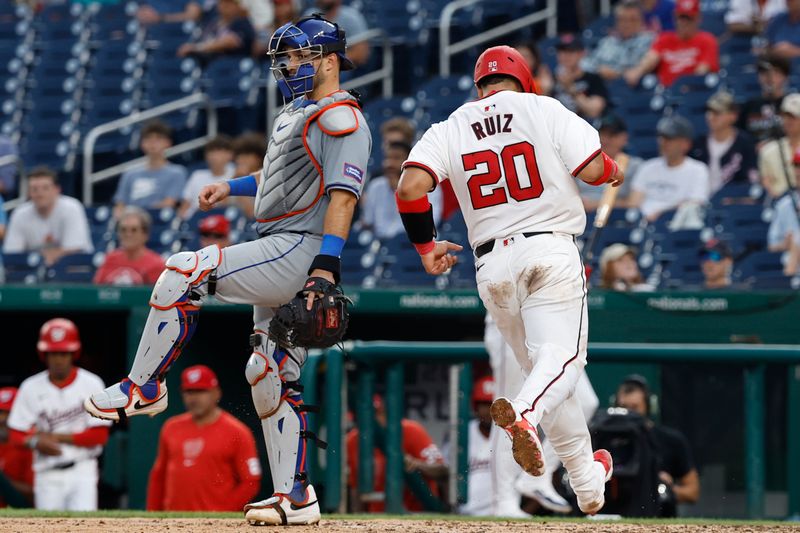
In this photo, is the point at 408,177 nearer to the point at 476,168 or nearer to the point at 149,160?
the point at 476,168

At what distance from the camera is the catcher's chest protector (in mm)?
5520

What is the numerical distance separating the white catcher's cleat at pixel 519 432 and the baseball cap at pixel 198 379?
3706 millimetres

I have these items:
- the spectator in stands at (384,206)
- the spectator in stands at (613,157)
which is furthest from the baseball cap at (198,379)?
the spectator in stands at (613,157)

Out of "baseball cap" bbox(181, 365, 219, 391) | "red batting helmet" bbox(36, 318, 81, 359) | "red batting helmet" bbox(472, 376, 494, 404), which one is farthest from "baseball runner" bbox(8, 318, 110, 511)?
"red batting helmet" bbox(472, 376, 494, 404)

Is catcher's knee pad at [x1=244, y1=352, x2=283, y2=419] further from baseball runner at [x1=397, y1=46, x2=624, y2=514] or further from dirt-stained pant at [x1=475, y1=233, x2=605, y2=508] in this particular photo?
dirt-stained pant at [x1=475, y1=233, x2=605, y2=508]

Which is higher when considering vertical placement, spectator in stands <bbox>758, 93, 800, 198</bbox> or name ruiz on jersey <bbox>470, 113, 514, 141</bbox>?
spectator in stands <bbox>758, 93, 800, 198</bbox>

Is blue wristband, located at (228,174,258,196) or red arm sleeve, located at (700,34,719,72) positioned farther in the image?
red arm sleeve, located at (700,34,719,72)

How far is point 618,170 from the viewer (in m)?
5.51

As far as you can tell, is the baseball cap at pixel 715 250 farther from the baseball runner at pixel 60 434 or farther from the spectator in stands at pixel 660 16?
the baseball runner at pixel 60 434

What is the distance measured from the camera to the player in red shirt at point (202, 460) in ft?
27.7

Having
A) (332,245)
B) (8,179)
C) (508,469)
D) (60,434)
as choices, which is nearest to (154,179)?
(8,179)

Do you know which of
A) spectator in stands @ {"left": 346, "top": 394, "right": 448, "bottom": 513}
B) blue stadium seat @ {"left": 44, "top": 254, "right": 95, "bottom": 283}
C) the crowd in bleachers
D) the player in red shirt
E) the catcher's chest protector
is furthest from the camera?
blue stadium seat @ {"left": 44, "top": 254, "right": 95, "bottom": 283}

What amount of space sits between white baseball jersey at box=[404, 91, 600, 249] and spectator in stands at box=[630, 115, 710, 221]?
4.82m

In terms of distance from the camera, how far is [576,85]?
36.7 feet
